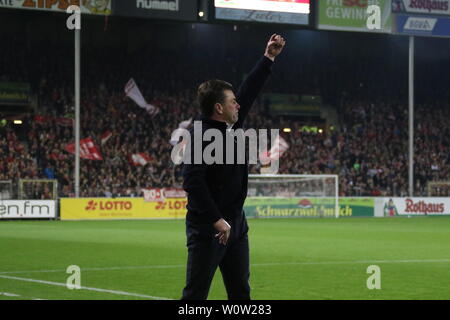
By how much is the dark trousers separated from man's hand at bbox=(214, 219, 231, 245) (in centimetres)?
13

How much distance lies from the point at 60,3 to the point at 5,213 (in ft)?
32.1

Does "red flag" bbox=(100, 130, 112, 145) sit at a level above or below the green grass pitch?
above

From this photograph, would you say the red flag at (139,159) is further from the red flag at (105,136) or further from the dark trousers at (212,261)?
the dark trousers at (212,261)

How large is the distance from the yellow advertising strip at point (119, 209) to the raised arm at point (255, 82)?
32.3 metres

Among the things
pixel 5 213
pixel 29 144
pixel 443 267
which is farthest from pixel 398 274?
pixel 29 144

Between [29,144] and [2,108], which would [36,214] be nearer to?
[29,144]

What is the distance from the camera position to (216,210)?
21.9ft

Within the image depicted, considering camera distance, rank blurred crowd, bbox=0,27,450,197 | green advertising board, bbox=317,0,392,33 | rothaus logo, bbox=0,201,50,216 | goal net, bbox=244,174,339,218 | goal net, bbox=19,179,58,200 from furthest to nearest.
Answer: green advertising board, bbox=317,0,392,33 → blurred crowd, bbox=0,27,450,197 → goal net, bbox=244,174,339,218 → goal net, bbox=19,179,58,200 → rothaus logo, bbox=0,201,50,216

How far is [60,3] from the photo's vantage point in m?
40.3

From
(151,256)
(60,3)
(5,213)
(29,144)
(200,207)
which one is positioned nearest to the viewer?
(200,207)

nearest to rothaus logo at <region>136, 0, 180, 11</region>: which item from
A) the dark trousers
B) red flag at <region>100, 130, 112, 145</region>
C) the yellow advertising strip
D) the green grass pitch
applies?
red flag at <region>100, 130, 112, 145</region>

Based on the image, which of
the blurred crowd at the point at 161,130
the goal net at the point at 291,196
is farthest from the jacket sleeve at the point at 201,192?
the goal net at the point at 291,196

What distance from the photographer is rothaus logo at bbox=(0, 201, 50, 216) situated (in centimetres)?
3766

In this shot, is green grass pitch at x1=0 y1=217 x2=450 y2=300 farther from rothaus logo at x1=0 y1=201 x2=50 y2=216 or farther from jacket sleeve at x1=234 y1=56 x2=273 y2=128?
rothaus logo at x1=0 y1=201 x2=50 y2=216
